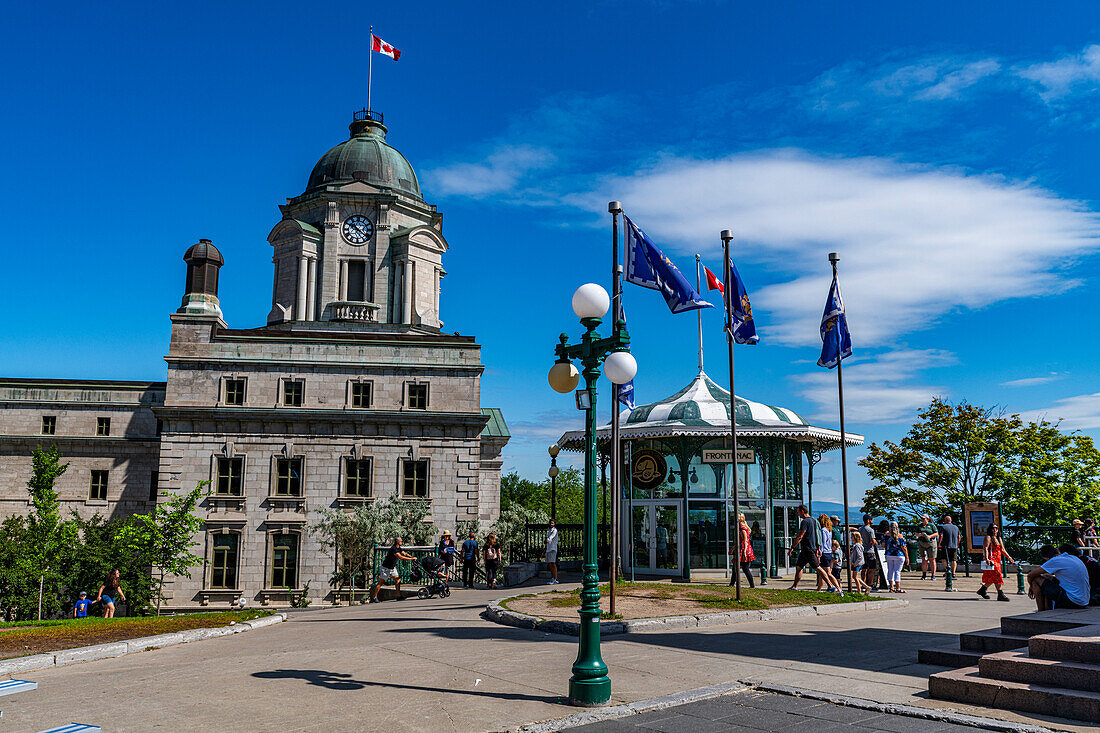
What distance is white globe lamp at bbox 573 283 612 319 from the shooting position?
9.80 meters

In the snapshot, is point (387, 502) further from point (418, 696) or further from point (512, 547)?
point (418, 696)

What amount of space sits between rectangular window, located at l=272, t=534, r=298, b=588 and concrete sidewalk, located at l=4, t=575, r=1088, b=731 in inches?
791

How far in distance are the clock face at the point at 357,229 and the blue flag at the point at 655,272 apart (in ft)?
109

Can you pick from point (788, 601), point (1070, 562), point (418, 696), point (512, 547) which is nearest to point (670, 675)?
point (418, 696)

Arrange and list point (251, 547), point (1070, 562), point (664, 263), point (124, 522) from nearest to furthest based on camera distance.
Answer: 1. point (1070, 562)
2. point (664, 263)
3. point (124, 522)
4. point (251, 547)

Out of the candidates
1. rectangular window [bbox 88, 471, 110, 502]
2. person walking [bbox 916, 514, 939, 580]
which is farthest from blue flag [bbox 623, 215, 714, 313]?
rectangular window [bbox 88, 471, 110, 502]

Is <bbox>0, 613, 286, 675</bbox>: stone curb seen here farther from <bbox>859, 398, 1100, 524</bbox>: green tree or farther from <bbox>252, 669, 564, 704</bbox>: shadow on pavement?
<bbox>859, 398, 1100, 524</bbox>: green tree

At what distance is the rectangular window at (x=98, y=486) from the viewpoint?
38.8 metres

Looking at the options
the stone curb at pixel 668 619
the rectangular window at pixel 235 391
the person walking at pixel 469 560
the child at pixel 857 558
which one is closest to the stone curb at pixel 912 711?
the stone curb at pixel 668 619

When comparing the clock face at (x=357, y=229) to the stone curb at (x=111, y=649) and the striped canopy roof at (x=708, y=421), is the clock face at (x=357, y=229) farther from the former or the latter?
the stone curb at (x=111, y=649)

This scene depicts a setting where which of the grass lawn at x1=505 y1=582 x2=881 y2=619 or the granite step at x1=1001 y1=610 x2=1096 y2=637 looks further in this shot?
the grass lawn at x1=505 y1=582 x2=881 y2=619

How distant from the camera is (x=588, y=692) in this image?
8.46 meters

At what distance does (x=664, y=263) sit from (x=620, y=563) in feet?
41.2

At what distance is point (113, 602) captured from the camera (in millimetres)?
21312
